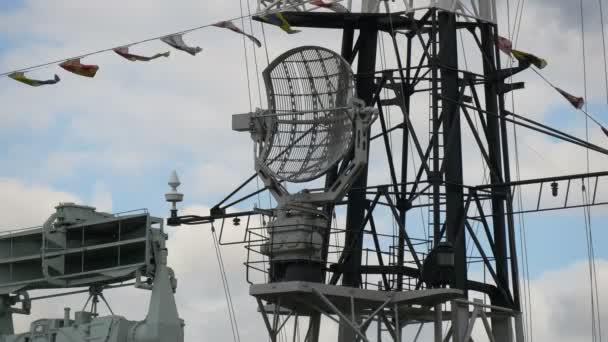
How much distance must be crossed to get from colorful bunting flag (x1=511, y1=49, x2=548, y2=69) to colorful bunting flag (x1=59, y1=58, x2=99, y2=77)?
662 inches

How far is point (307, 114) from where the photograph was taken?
2311 inches

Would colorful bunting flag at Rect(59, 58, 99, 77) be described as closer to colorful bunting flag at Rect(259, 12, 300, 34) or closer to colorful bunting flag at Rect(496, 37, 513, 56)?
colorful bunting flag at Rect(259, 12, 300, 34)

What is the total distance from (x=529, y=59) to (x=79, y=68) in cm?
1791

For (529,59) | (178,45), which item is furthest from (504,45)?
(178,45)

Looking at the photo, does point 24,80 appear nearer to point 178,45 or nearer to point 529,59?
point 178,45

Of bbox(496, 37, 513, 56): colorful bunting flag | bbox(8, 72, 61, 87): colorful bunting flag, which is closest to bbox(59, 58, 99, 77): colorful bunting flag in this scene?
bbox(8, 72, 61, 87): colorful bunting flag

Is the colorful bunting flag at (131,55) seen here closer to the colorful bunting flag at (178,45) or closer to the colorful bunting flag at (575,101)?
the colorful bunting flag at (178,45)

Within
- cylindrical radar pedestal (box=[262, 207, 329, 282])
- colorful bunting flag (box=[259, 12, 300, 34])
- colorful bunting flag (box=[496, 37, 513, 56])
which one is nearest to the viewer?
cylindrical radar pedestal (box=[262, 207, 329, 282])

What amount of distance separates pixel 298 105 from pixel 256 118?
1.64 metres

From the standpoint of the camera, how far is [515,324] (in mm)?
62469

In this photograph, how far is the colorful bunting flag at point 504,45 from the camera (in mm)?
64312

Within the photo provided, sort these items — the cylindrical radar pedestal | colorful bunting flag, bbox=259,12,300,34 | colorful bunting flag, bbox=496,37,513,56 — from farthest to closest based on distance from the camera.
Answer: colorful bunting flag, bbox=496,37,513,56, colorful bunting flag, bbox=259,12,300,34, the cylindrical radar pedestal

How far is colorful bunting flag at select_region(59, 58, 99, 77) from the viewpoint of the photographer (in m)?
60.8

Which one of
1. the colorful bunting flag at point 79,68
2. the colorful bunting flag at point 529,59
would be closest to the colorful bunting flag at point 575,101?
the colorful bunting flag at point 529,59
